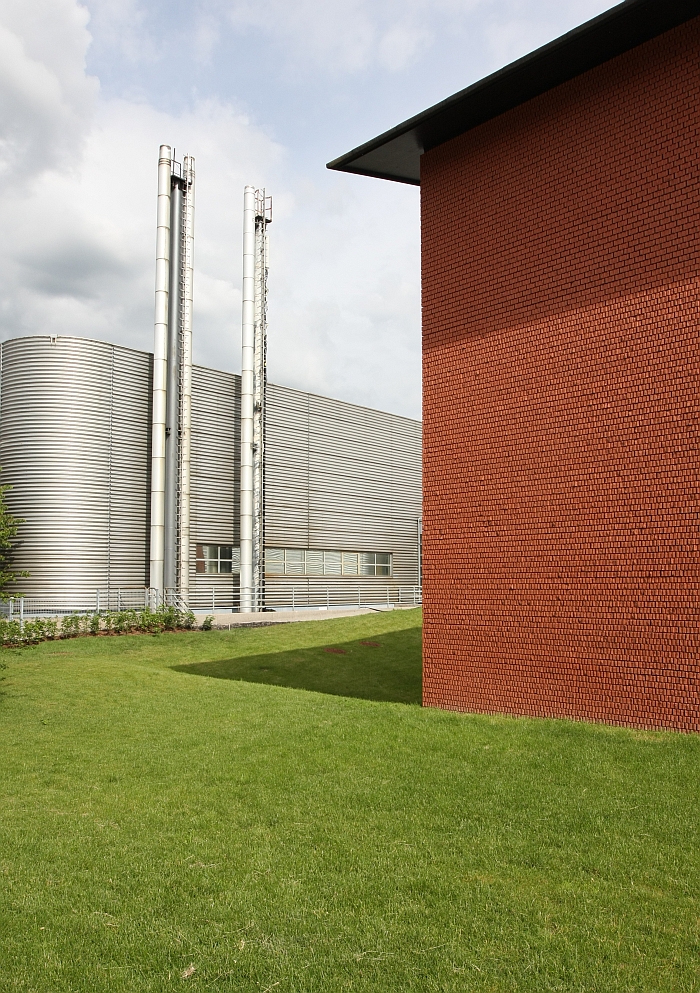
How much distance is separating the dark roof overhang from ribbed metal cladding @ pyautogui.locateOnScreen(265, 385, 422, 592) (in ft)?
68.5

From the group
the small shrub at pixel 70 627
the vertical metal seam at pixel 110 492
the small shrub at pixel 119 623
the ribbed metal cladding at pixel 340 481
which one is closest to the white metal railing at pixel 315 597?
the ribbed metal cladding at pixel 340 481

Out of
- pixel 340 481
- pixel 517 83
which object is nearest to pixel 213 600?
pixel 340 481

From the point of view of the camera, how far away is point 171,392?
2862 cm

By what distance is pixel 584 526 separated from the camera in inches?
388

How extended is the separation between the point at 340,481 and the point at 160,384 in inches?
434

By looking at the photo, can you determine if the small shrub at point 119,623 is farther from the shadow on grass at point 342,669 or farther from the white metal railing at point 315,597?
the white metal railing at point 315,597

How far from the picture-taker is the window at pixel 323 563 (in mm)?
32719

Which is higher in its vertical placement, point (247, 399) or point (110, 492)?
point (247, 399)

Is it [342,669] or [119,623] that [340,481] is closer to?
[119,623]

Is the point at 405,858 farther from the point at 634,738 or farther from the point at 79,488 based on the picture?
the point at 79,488

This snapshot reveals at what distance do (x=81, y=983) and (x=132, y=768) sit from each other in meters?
4.30

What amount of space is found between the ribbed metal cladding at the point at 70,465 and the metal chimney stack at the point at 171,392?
1.21 m

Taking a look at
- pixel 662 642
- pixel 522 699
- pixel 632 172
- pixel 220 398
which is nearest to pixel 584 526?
pixel 662 642

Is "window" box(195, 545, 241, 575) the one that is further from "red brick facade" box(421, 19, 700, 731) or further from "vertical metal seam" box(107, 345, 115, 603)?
"red brick facade" box(421, 19, 700, 731)
